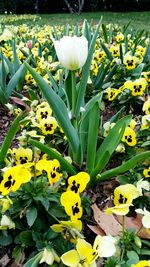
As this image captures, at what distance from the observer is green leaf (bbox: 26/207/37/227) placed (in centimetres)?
138

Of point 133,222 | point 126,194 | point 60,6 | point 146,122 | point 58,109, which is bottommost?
point 133,222


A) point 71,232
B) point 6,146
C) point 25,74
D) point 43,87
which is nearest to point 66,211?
point 71,232

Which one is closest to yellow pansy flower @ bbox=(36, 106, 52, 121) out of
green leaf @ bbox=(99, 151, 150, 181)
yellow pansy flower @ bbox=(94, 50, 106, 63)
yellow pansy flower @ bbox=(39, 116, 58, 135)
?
yellow pansy flower @ bbox=(39, 116, 58, 135)

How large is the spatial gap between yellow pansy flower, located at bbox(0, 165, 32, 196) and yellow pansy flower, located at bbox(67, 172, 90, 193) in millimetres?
177

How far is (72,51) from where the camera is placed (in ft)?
5.02

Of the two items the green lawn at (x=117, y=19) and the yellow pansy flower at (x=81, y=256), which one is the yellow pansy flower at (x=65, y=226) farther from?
the green lawn at (x=117, y=19)

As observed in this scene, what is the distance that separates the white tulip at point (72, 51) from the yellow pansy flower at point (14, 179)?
1.40ft

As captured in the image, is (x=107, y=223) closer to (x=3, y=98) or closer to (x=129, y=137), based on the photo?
(x=129, y=137)

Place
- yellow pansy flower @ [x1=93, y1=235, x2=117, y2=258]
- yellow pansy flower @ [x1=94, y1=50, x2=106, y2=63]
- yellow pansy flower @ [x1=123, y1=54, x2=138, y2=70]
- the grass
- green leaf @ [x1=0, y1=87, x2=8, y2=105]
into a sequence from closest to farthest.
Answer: yellow pansy flower @ [x1=93, y1=235, x2=117, y2=258] < green leaf @ [x1=0, y1=87, x2=8, y2=105] < yellow pansy flower @ [x1=123, y1=54, x2=138, y2=70] < yellow pansy flower @ [x1=94, y1=50, x2=106, y2=63] < the grass

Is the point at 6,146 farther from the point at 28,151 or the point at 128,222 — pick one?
the point at 128,222

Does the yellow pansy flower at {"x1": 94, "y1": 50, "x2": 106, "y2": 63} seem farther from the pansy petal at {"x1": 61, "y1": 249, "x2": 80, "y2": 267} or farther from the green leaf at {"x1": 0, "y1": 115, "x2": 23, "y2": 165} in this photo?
the pansy petal at {"x1": 61, "y1": 249, "x2": 80, "y2": 267}

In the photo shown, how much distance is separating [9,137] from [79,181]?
1.04ft

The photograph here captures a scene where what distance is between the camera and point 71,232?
1.34 m

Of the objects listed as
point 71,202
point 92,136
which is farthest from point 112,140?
point 71,202
